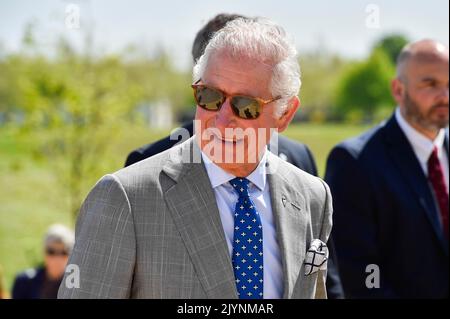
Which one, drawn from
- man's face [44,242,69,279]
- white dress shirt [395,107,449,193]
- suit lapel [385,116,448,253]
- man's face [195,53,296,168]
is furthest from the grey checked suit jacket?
man's face [44,242,69,279]

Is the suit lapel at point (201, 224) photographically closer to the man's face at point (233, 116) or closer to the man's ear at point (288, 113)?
the man's face at point (233, 116)

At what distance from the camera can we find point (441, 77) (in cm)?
517

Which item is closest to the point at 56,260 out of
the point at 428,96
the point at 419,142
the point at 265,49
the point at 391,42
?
the point at 419,142

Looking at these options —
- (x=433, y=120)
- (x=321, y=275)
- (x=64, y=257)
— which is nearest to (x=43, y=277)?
(x=64, y=257)

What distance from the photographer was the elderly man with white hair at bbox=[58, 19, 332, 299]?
2291 millimetres

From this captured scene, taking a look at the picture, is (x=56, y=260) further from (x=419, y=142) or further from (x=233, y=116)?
(x=233, y=116)

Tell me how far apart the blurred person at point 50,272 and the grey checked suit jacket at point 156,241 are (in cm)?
→ 495

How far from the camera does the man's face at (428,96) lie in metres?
5.13

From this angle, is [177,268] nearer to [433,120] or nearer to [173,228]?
[173,228]

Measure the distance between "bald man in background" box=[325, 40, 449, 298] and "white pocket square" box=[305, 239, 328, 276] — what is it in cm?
197

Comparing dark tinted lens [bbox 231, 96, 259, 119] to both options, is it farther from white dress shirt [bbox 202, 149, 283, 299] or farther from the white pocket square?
the white pocket square

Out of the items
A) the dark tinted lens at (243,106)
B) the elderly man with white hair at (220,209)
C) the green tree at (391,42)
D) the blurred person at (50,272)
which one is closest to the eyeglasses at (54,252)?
the blurred person at (50,272)

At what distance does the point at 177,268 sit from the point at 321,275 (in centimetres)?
57
